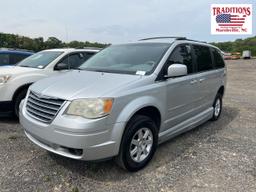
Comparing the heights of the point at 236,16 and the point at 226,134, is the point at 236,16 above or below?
above

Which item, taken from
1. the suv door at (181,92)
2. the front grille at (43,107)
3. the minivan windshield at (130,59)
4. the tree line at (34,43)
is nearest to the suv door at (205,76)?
the suv door at (181,92)

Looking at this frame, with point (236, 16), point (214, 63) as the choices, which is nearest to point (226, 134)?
point (214, 63)

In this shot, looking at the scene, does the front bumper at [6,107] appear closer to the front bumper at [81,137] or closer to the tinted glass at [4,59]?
the front bumper at [81,137]

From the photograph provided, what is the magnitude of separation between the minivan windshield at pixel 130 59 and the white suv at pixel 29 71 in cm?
179

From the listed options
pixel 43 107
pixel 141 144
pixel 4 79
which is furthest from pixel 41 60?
pixel 141 144

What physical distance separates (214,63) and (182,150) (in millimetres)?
→ 2422

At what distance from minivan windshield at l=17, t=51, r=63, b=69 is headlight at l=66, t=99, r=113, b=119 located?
11.6 ft

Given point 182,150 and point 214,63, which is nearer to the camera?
point 182,150

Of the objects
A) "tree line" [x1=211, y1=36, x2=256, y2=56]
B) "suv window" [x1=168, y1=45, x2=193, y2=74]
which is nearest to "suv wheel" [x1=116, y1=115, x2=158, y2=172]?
"suv window" [x1=168, y1=45, x2=193, y2=74]

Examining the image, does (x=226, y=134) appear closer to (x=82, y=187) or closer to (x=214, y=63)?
(x=214, y=63)

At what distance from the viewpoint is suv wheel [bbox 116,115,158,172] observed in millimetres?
3451

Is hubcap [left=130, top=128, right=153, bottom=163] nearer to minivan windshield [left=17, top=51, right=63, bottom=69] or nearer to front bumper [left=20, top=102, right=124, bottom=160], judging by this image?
front bumper [left=20, top=102, right=124, bottom=160]

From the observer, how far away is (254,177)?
3.62m

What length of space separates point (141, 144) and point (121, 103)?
749mm
